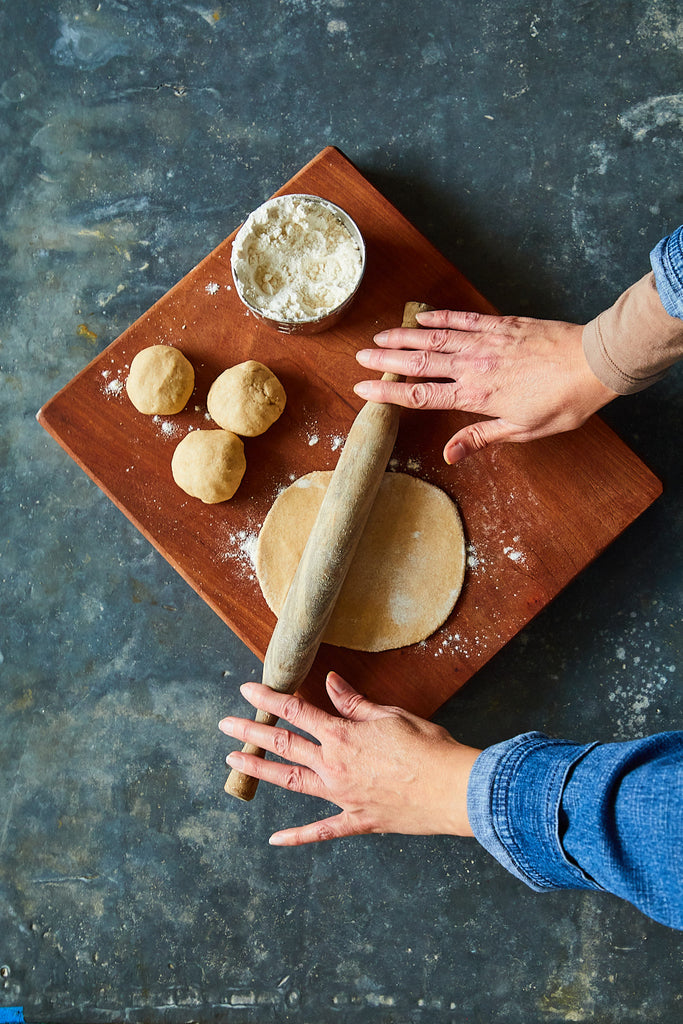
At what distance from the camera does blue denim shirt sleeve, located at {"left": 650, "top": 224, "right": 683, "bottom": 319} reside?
1230 mm

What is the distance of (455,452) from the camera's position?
152 cm

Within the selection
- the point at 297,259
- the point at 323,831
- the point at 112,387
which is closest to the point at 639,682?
the point at 323,831

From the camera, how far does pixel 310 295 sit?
60.9 inches

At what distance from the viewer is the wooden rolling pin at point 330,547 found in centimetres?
146

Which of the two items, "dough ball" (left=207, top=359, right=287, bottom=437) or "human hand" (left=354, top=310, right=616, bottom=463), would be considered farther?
"dough ball" (left=207, top=359, right=287, bottom=437)

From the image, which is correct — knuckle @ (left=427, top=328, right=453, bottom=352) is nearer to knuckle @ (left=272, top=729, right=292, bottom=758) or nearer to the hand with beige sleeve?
the hand with beige sleeve

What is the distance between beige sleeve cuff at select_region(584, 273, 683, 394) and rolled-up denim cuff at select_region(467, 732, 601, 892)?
29.4 inches

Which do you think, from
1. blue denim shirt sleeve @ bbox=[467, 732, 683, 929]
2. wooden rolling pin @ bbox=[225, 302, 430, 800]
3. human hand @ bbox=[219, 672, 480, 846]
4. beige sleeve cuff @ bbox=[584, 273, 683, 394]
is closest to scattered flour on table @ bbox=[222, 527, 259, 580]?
wooden rolling pin @ bbox=[225, 302, 430, 800]

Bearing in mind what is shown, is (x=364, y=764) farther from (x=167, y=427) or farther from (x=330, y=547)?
(x=167, y=427)

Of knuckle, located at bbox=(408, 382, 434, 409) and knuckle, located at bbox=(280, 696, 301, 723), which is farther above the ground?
knuckle, located at bbox=(408, 382, 434, 409)

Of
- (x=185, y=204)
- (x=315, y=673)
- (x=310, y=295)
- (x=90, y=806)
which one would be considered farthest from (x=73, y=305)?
(x=90, y=806)

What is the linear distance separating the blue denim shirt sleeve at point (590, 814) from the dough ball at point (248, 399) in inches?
33.9

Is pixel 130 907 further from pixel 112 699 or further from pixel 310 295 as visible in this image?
pixel 310 295

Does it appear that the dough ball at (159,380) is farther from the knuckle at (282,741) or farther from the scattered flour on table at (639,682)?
the scattered flour on table at (639,682)
